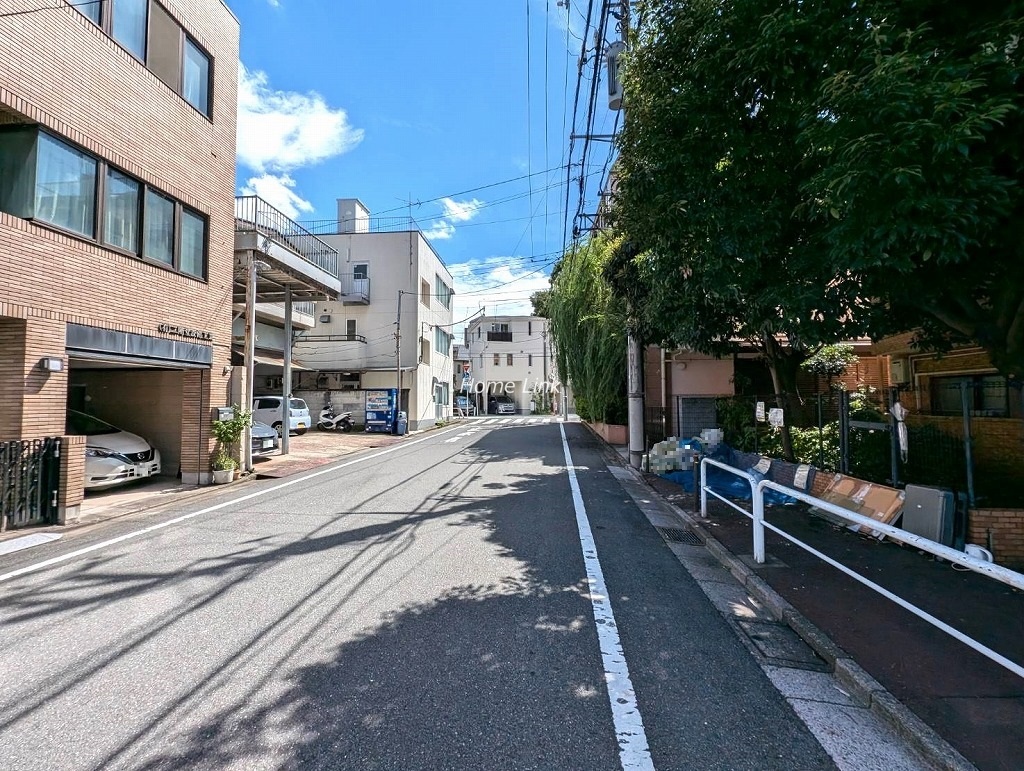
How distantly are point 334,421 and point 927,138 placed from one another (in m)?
25.7

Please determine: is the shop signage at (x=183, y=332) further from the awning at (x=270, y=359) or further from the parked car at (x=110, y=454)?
the awning at (x=270, y=359)

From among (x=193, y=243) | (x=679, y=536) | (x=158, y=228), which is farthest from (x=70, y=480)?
(x=679, y=536)

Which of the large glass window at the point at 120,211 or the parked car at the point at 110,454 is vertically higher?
the large glass window at the point at 120,211

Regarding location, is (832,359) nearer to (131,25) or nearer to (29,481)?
(29,481)

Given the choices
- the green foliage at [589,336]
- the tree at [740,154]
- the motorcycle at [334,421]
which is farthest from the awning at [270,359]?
the tree at [740,154]

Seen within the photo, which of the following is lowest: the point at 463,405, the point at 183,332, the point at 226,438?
the point at 226,438

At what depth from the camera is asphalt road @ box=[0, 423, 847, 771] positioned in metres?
2.52

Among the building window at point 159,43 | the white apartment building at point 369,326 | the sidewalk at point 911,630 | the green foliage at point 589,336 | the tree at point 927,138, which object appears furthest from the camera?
the white apartment building at point 369,326

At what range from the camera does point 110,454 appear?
9.07 m

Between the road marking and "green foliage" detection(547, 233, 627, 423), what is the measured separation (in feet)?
42.9

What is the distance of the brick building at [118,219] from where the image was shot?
6.86m

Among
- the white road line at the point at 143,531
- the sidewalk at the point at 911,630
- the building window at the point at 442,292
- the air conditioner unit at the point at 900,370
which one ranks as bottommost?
the white road line at the point at 143,531

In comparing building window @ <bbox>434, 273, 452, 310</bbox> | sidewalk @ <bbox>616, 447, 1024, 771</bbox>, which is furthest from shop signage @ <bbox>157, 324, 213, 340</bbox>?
building window @ <bbox>434, 273, 452, 310</bbox>

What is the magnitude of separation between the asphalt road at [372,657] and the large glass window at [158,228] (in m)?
5.34
